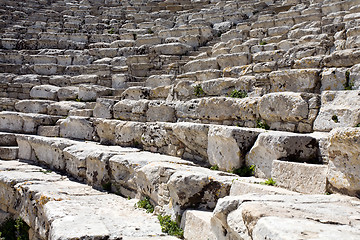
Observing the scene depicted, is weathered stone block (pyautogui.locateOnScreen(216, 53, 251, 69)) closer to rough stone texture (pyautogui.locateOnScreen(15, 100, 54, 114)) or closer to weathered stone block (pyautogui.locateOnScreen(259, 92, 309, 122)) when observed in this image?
weathered stone block (pyautogui.locateOnScreen(259, 92, 309, 122))

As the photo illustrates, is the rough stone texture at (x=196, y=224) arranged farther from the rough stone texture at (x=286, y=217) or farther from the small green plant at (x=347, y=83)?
the small green plant at (x=347, y=83)

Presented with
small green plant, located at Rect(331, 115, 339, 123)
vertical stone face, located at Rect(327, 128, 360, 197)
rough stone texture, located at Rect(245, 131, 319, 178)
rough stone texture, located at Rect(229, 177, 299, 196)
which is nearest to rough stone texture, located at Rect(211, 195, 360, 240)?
vertical stone face, located at Rect(327, 128, 360, 197)

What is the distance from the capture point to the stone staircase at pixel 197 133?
2.65 meters

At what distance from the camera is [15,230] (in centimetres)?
495

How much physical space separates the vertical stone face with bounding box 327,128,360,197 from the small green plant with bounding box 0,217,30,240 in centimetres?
412

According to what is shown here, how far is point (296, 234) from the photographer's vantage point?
1.76 metres

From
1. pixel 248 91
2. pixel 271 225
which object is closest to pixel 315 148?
pixel 271 225

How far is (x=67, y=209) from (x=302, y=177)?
2.60 metres

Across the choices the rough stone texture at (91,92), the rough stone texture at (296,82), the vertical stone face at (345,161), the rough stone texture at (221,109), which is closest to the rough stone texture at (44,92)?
the rough stone texture at (91,92)

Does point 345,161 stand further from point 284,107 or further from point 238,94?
point 238,94

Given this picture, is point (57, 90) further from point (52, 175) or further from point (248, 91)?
point (248, 91)

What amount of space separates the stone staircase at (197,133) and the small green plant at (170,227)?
96 mm

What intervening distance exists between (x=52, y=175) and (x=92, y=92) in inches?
124

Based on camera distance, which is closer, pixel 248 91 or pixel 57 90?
pixel 248 91
